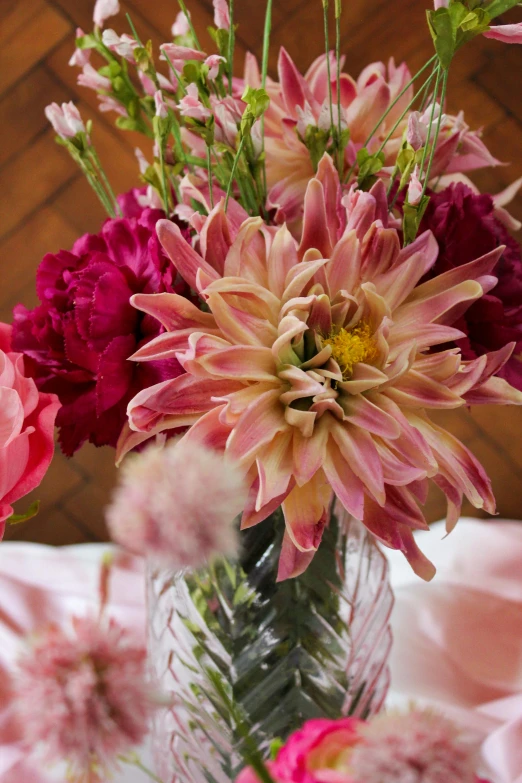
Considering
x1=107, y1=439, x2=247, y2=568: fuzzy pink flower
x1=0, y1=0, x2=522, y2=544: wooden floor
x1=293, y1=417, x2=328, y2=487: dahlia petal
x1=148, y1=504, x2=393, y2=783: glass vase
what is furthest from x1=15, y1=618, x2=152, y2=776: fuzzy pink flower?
x1=0, y1=0, x2=522, y2=544: wooden floor

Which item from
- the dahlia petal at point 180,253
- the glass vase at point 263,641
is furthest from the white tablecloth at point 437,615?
the dahlia petal at point 180,253

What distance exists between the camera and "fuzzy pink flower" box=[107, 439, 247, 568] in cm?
16

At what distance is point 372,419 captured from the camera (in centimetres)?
29

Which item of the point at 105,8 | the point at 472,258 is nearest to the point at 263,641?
the point at 472,258

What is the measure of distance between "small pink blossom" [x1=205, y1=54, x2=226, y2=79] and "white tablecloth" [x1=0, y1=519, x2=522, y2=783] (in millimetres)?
375

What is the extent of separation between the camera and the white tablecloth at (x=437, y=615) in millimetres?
513

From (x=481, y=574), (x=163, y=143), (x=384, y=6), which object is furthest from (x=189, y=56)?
(x=481, y=574)

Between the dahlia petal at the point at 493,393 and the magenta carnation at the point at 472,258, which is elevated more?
the magenta carnation at the point at 472,258

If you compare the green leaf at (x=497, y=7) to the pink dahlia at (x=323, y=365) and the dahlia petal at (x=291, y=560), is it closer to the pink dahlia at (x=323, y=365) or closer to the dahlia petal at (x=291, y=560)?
the pink dahlia at (x=323, y=365)

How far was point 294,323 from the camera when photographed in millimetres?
289

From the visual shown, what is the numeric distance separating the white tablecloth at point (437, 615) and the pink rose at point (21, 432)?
0.21m

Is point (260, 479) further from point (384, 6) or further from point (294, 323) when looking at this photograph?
point (384, 6)

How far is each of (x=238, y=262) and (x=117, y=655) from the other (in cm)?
18

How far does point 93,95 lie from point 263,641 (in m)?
0.46
